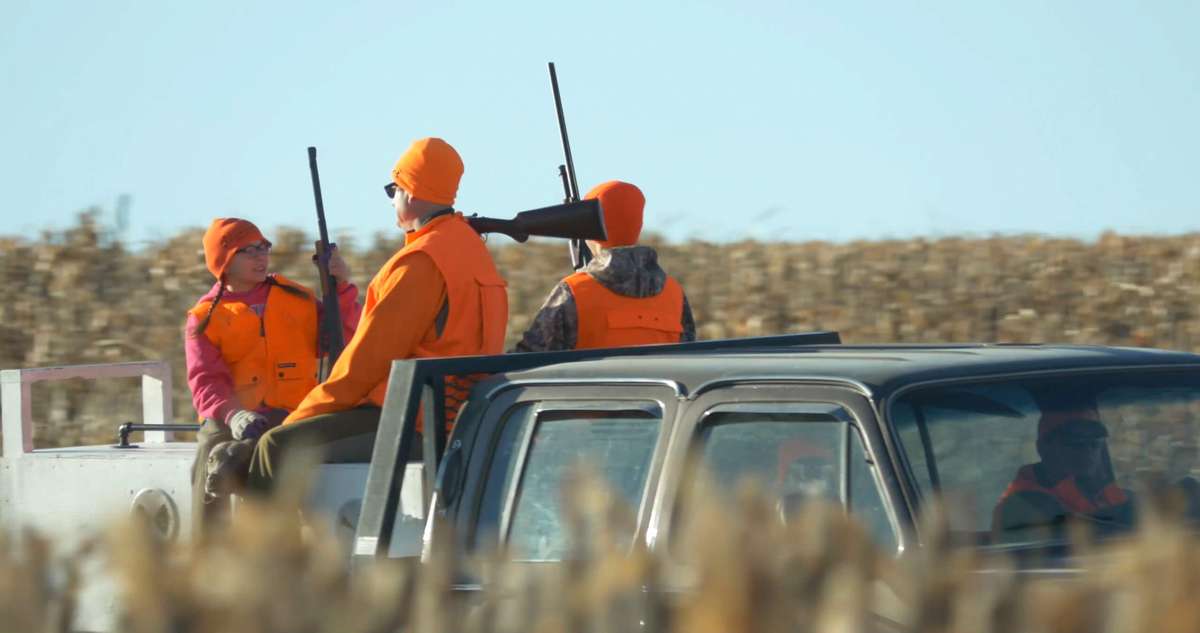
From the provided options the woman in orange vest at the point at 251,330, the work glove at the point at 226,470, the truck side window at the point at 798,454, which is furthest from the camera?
the woman in orange vest at the point at 251,330

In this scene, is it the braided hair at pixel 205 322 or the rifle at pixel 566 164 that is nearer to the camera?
the braided hair at pixel 205 322

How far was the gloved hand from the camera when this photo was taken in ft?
20.0

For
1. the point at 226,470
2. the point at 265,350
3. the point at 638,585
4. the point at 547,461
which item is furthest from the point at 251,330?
the point at 638,585

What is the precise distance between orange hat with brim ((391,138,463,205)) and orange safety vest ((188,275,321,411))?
1.47 m

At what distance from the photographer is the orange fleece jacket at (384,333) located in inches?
209

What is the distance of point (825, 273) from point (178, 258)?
5.75 metres

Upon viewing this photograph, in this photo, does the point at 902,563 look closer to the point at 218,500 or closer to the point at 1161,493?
the point at 1161,493

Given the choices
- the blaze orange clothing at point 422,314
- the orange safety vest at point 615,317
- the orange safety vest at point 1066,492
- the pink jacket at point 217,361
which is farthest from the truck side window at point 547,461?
the pink jacket at point 217,361

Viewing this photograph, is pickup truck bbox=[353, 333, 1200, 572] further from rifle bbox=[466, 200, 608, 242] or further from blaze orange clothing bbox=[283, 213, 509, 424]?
rifle bbox=[466, 200, 608, 242]

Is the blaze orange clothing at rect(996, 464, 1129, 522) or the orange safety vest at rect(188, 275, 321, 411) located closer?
the blaze orange clothing at rect(996, 464, 1129, 522)

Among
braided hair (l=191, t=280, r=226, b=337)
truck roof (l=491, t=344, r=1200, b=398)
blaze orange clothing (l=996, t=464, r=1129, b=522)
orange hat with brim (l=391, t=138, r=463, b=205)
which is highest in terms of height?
orange hat with brim (l=391, t=138, r=463, b=205)

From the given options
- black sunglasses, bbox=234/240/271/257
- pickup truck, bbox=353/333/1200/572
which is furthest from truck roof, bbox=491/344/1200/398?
black sunglasses, bbox=234/240/271/257

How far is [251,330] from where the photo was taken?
7.26 meters

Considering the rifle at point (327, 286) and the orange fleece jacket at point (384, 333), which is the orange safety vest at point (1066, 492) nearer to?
the orange fleece jacket at point (384, 333)
